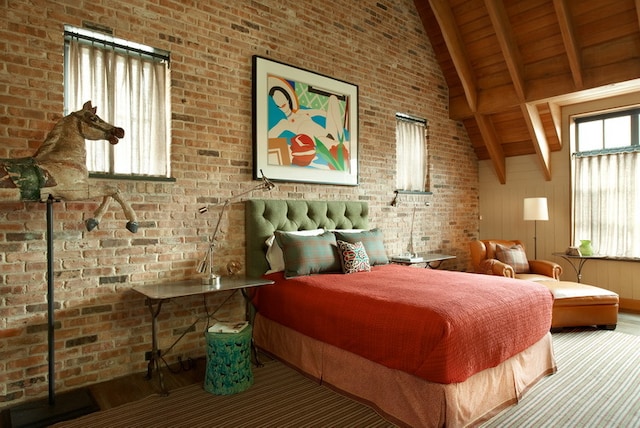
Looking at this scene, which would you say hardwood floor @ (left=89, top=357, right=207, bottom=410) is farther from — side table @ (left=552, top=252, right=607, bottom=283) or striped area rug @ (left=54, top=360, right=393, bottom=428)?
side table @ (left=552, top=252, right=607, bottom=283)

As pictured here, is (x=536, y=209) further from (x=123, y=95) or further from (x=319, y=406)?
(x=123, y=95)

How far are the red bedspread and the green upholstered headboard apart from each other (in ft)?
1.36

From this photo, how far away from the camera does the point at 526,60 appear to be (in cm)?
507

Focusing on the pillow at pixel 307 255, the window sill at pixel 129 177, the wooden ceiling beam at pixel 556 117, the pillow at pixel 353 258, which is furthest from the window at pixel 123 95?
the wooden ceiling beam at pixel 556 117

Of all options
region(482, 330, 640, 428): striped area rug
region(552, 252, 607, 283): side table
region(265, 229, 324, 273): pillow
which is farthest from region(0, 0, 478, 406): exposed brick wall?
region(552, 252, 607, 283): side table

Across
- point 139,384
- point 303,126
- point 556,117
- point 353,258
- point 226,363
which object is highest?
point 556,117

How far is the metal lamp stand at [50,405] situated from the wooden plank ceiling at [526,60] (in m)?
4.87

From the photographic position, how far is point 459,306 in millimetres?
2352

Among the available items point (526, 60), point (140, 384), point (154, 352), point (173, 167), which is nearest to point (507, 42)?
point (526, 60)

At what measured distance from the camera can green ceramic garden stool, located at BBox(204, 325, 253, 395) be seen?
8.87 ft

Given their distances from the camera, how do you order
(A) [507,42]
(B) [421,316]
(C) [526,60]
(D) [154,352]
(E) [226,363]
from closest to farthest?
1. (B) [421,316]
2. (E) [226,363]
3. (D) [154,352]
4. (A) [507,42]
5. (C) [526,60]

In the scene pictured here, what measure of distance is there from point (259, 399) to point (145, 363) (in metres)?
1.09

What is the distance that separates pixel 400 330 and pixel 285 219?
1909mm

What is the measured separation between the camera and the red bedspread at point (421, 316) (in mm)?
2160
